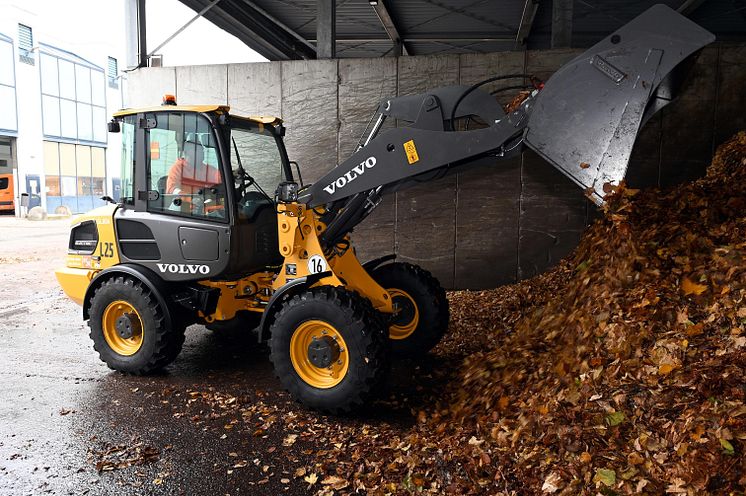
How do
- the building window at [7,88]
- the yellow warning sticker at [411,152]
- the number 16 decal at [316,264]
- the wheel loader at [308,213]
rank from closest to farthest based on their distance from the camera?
the wheel loader at [308,213] < the yellow warning sticker at [411,152] < the number 16 decal at [316,264] < the building window at [7,88]

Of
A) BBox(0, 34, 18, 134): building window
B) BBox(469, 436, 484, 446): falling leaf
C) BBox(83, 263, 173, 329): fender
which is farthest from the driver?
BBox(0, 34, 18, 134): building window

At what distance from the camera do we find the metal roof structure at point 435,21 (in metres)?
12.0

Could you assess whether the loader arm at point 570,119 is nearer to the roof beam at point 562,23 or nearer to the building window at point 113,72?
the roof beam at point 562,23

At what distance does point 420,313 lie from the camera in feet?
17.9

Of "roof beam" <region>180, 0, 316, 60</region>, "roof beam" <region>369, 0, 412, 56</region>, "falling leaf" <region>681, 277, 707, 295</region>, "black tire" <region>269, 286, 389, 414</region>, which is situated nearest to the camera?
"falling leaf" <region>681, 277, 707, 295</region>

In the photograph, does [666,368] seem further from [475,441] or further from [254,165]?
[254,165]

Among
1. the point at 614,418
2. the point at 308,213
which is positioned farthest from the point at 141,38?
the point at 614,418

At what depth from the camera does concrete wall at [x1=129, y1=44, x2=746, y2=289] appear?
7.72m

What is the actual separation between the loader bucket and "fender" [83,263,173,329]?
332cm

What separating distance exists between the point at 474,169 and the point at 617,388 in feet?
16.9

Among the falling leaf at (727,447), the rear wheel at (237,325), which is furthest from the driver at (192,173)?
the falling leaf at (727,447)

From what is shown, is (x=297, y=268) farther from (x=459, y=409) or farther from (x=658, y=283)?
(x=658, y=283)

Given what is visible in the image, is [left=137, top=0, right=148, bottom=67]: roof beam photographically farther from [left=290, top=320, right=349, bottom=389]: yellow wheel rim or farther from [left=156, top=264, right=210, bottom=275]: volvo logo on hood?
[left=290, top=320, right=349, bottom=389]: yellow wheel rim

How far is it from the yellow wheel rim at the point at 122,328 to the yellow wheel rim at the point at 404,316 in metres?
2.34
